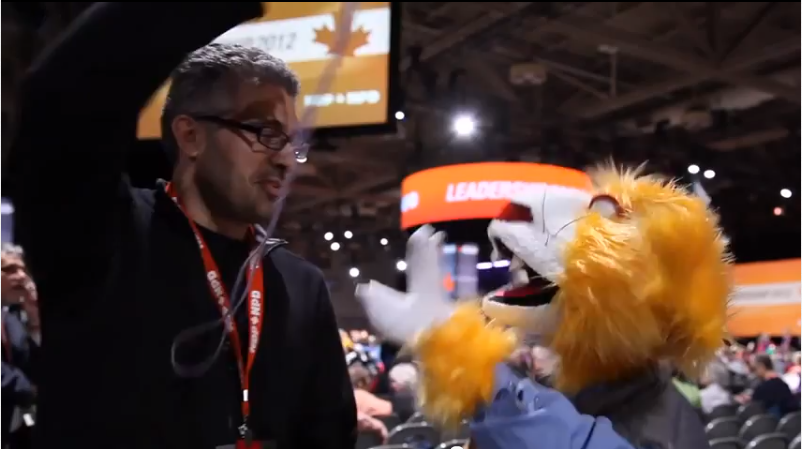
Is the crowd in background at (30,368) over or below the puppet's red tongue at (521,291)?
below

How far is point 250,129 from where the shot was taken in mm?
922

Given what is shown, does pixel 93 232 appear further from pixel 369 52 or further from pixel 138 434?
pixel 369 52

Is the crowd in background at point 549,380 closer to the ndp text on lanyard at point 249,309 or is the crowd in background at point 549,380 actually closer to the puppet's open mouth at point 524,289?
the puppet's open mouth at point 524,289

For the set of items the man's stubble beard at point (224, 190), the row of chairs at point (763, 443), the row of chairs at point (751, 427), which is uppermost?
the man's stubble beard at point (224, 190)

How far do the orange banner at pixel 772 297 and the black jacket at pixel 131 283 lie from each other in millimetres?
9874

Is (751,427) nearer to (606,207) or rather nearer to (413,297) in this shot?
(606,207)

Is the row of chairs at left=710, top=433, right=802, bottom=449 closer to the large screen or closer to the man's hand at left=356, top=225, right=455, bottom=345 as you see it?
the large screen

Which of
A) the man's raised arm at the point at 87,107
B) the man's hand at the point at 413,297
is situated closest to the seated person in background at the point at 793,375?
the man's hand at the point at 413,297

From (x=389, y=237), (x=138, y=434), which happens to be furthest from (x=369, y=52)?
(x=389, y=237)

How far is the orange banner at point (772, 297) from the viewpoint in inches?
398

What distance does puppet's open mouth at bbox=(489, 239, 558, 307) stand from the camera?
4.18 feet

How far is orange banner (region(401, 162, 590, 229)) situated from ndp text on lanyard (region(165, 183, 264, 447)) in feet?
14.0

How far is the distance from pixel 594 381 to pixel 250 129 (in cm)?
66

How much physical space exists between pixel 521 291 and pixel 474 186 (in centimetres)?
414
